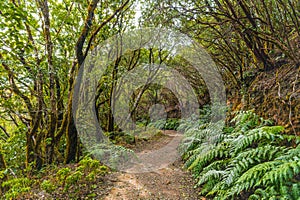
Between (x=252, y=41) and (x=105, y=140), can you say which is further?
(x=105, y=140)

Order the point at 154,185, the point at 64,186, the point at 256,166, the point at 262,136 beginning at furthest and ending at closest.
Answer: the point at 154,185 < the point at 64,186 < the point at 262,136 < the point at 256,166

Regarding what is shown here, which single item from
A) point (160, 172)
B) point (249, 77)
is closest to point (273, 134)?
point (160, 172)

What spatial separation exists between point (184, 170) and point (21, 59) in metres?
4.36

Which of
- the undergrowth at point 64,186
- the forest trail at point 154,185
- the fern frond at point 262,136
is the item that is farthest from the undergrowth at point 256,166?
the undergrowth at point 64,186

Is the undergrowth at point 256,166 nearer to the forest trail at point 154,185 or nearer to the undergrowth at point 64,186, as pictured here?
the forest trail at point 154,185

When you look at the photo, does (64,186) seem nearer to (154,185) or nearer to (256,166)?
(154,185)

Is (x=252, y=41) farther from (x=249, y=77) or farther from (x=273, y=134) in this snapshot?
(x=273, y=134)

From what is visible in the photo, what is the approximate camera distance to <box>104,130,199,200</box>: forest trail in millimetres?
3451

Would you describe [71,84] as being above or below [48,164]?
above

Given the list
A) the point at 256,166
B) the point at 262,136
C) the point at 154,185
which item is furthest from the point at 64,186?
the point at 262,136

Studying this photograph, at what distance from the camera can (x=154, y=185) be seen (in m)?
3.91

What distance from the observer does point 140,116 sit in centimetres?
1568

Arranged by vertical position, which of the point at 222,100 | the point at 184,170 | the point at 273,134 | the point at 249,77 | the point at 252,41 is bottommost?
the point at 184,170

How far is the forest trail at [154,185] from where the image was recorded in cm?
345
